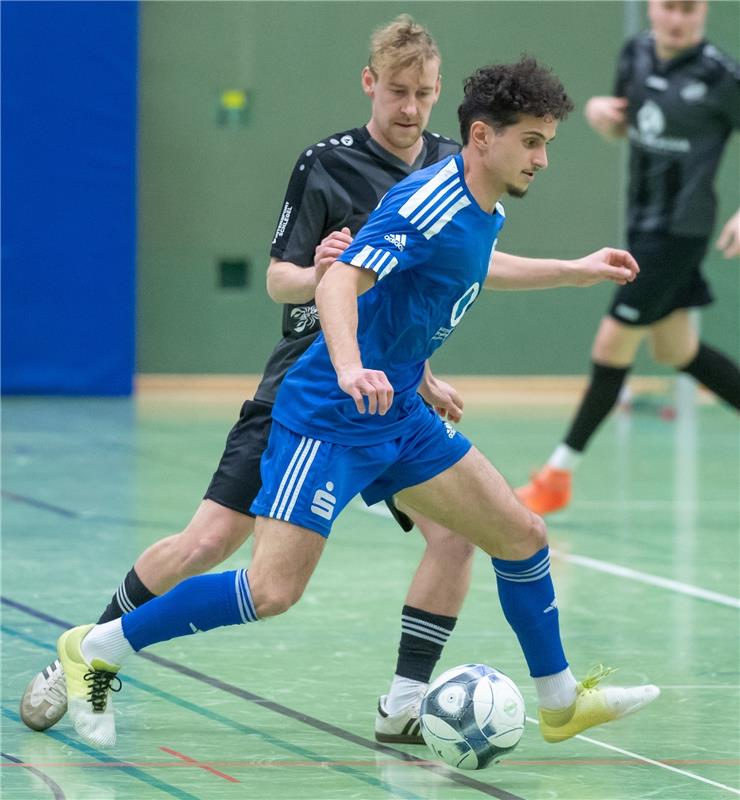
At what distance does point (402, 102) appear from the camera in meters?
4.73

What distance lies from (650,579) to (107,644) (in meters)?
3.19

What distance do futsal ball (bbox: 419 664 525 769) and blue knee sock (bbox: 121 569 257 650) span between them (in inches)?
20.7

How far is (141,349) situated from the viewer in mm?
14461

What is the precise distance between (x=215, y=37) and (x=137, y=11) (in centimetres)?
91

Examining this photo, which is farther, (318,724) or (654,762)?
(318,724)

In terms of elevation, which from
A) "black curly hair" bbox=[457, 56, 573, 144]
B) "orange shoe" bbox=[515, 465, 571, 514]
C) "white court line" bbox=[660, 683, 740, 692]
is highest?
"black curly hair" bbox=[457, 56, 573, 144]

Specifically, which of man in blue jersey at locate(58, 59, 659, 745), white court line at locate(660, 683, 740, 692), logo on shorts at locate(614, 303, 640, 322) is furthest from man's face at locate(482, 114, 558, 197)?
logo on shorts at locate(614, 303, 640, 322)

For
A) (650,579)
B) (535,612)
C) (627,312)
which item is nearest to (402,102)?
(535,612)

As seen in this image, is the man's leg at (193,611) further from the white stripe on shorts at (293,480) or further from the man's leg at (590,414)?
the man's leg at (590,414)

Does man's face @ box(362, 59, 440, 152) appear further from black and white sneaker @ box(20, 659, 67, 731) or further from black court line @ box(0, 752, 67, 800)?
black court line @ box(0, 752, 67, 800)

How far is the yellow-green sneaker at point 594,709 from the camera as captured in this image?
454 cm

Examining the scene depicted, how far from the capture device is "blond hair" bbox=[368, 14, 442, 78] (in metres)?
4.70

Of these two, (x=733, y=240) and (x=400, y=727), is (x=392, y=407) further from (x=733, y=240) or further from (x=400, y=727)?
(x=733, y=240)

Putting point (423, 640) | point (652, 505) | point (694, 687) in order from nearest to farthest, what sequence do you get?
point (423, 640)
point (694, 687)
point (652, 505)
